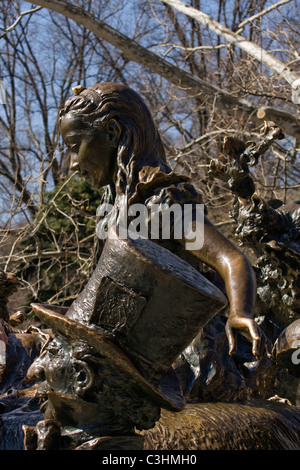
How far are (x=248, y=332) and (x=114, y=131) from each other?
125 cm

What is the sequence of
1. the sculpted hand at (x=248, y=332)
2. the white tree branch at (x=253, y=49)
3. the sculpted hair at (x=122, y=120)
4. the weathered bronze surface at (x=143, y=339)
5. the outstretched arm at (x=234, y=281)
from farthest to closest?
the white tree branch at (x=253, y=49) → the sculpted hair at (x=122, y=120) → the outstretched arm at (x=234, y=281) → the sculpted hand at (x=248, y=332) → the weathered bronze surface at (x=143, y=339)

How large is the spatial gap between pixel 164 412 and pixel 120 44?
25.5ft

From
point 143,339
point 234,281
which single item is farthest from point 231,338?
point 143,339

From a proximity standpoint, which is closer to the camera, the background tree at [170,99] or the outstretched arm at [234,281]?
the outstretched arm at [234,281]

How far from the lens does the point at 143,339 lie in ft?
6.20

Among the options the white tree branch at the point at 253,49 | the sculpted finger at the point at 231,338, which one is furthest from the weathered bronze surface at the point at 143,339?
the white tree branch at the point at 253,49

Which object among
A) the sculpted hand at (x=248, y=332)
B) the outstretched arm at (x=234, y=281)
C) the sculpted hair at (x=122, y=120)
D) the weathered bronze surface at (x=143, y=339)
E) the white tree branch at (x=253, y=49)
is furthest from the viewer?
the white tree branch at (x=253, y=49)

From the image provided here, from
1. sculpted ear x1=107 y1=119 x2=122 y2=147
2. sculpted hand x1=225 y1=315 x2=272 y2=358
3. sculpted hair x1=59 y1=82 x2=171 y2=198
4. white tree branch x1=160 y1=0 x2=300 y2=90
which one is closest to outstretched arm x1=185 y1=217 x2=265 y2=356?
sculpted hand x1=225 y1=315 x2=272 y2=358

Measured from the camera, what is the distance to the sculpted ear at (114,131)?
2.89 metres

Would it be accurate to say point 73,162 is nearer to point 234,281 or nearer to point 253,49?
point 234,281

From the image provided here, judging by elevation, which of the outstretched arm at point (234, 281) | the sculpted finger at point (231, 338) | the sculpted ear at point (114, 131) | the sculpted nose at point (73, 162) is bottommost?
the sculpted finger at point (231, 338)

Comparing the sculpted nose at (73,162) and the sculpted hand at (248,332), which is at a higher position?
the sculpted nose at (73,162)

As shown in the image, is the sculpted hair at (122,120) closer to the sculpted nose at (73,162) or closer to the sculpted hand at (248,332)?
the sculpted nose at (73,162)

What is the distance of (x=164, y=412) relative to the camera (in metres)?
2.38
